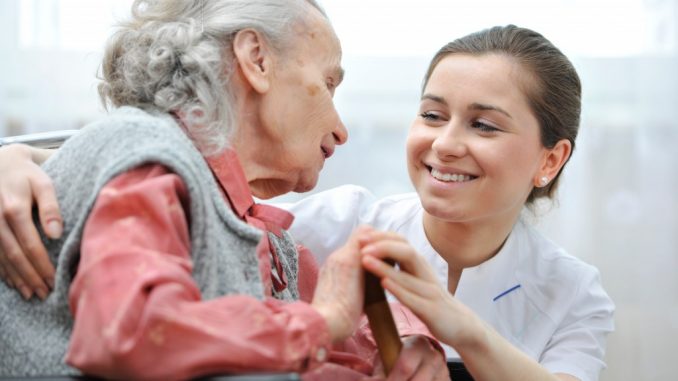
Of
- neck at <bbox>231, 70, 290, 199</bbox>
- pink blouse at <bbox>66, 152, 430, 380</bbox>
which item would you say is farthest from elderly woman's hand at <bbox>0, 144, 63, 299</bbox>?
neck at <bbox>231, 70, 290, 199</bbox>

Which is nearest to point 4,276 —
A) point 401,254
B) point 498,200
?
point 401,254

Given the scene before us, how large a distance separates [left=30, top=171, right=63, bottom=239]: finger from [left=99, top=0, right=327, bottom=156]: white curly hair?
0.21m

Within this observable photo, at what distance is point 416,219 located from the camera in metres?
1.95

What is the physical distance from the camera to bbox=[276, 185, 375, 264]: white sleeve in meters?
1.88

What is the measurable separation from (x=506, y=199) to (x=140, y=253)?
41.2 inches

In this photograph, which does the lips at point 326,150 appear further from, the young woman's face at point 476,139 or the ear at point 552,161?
the ear at point 552,161

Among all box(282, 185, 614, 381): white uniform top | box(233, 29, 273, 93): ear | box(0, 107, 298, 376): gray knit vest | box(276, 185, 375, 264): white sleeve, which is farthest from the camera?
box(276, 185, 375, 264): white sleeve

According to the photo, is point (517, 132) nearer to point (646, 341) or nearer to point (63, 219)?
point (63, 219)

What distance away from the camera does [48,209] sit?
1.01 metres

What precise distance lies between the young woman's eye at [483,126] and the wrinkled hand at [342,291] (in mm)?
707

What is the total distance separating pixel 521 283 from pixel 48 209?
3.84 ft

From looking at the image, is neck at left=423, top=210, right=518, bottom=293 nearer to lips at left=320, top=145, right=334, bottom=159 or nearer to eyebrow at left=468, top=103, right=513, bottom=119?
eyebrow at left=468, top=103, right=513, bottom=119

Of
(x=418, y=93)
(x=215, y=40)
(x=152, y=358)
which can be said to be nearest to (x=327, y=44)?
(x=215, y=40)

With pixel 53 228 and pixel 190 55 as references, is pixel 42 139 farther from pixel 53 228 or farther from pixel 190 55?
pixel 53 228
